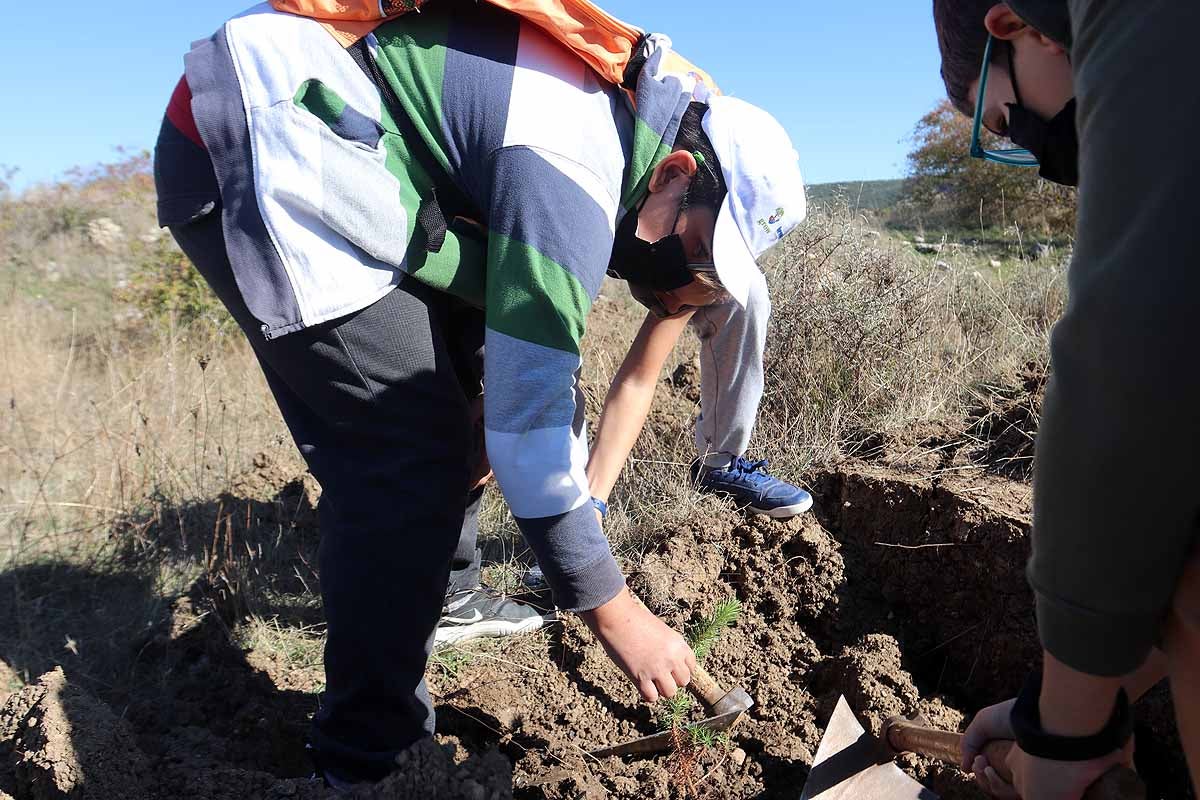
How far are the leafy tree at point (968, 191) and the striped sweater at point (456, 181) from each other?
25.5 feet

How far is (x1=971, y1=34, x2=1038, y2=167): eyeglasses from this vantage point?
1.21 m

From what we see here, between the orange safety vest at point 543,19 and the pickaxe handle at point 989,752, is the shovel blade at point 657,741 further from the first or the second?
the orange safety vest at point 543,19

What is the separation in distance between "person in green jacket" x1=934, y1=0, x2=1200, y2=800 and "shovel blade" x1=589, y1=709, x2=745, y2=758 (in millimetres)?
1199

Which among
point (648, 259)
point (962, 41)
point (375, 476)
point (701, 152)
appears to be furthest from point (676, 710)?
point (962, 41)

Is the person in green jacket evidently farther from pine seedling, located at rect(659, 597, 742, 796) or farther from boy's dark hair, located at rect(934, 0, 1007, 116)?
pine seedling, located at rect(659, 597, 742, 796)

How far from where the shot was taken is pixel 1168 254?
0.76 m

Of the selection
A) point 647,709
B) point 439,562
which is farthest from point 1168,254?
point 647,709

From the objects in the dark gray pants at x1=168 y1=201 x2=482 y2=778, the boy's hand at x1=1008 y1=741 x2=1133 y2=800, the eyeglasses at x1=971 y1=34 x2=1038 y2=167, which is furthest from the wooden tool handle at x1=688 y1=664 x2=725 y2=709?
the eyeglasses at x1=971 y1=34 x2=1038 y2=167

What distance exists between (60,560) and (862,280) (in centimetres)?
400

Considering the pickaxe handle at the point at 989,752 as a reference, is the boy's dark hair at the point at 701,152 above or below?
above

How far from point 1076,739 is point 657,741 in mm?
1451

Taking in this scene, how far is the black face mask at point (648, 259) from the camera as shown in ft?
6.62

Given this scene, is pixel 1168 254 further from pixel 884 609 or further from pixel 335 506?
pixel 884 609

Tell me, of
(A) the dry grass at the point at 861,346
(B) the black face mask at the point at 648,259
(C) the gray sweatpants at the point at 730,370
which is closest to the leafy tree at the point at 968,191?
(A) the dry grass at the point at 861,346
